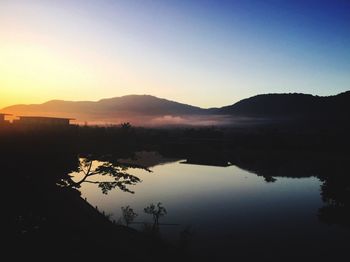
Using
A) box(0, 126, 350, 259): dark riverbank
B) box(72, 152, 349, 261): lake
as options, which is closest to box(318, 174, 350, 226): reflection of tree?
box(0, 126, 350, 259): dark riverbank

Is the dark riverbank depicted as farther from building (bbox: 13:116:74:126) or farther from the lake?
the lake

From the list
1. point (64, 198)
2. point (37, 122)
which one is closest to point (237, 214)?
point (64, 198)

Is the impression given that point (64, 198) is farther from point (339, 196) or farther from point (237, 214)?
point (339, 196)

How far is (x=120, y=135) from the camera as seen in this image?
2342 centimetres

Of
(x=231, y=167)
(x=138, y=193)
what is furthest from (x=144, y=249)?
(x=231, y=167)

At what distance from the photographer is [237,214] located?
176 ft

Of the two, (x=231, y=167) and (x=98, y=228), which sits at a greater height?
(x=98, y=228)

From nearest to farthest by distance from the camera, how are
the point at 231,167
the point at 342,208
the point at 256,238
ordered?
the point at 256,238
the point at 342,208
the point at 231,167

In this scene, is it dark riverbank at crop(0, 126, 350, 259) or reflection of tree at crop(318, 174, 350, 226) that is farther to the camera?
reflection of tree at crop(318, 174, 350, 226)

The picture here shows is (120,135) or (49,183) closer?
(49,183)

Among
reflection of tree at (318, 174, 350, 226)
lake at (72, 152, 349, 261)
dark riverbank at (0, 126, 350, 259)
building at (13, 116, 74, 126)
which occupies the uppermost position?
building at (13, 116, 74, 126)

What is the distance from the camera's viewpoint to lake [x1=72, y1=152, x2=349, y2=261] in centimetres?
3773

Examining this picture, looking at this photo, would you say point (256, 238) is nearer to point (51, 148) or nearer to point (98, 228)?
point (98, 228)

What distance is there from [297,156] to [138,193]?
83.2m
